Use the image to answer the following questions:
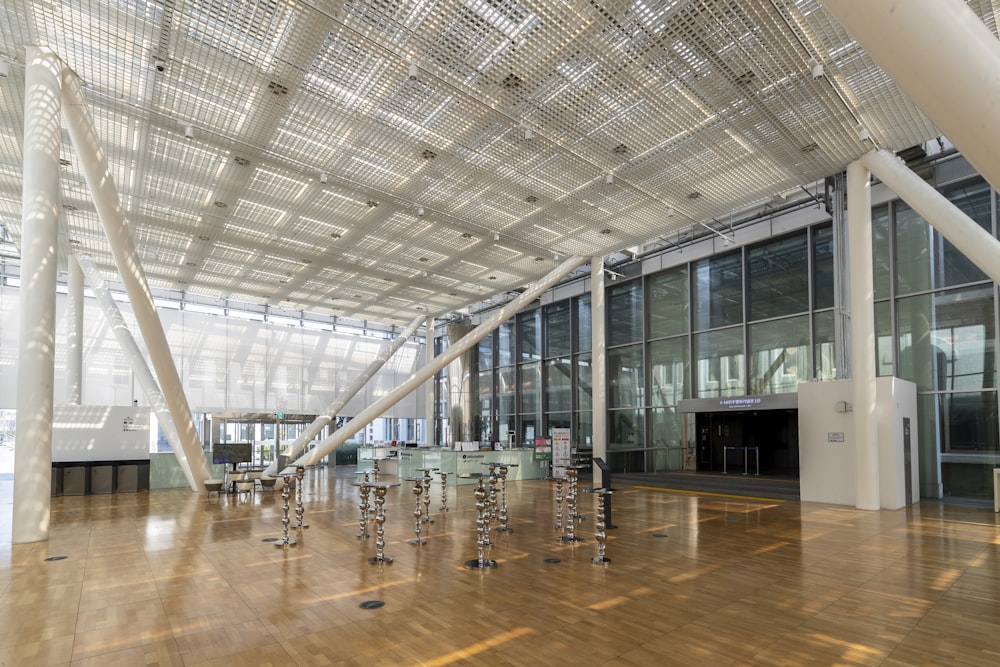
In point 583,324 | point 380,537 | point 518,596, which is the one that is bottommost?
point 518,596

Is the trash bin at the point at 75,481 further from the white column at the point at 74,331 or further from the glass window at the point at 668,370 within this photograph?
the glass window at the point at 668,370

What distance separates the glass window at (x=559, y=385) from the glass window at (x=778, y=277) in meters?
7.58

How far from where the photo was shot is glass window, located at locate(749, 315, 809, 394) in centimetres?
1435

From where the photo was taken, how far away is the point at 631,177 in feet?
37.2

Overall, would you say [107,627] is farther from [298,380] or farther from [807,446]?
[298,380]

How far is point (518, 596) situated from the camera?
204 inches

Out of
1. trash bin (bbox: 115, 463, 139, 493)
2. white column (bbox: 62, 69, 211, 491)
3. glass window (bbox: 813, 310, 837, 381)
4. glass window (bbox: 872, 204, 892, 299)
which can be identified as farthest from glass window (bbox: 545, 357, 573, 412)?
trash bin (bbox: 115, 463, 139, 493)

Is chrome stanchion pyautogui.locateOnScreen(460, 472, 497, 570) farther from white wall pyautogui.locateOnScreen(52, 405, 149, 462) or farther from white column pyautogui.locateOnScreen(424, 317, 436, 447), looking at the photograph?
white column pyautogui.locateOnScreen(424, 317, 436, 447)

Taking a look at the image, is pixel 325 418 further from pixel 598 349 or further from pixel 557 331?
pixel 557 331

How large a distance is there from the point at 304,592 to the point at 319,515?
204 inches

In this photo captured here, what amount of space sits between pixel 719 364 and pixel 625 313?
3978 mm

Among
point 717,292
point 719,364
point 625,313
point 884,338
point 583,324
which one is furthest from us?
point 583,324

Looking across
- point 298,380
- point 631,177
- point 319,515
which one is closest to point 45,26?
point 319,515

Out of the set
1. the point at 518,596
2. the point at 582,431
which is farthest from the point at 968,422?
the point at 582,431
